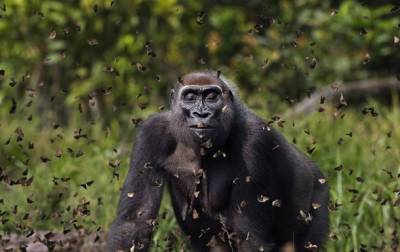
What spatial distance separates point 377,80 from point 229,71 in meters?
2.08

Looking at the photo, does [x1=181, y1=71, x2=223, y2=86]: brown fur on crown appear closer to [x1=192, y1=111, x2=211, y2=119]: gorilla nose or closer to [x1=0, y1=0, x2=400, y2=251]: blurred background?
[x1=192, y1=111, x2=211, y2=119]: gorilla nose

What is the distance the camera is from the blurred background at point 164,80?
26.7 feet

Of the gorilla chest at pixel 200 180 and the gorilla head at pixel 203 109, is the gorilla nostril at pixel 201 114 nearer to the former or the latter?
the gorilla head at pixel 203 109

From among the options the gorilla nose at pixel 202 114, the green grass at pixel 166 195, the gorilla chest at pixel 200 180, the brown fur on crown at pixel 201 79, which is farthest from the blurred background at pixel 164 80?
the gorilla nose at pixel 202 114

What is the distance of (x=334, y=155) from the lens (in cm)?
846

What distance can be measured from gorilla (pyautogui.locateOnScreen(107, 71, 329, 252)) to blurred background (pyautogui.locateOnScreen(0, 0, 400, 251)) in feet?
3.65

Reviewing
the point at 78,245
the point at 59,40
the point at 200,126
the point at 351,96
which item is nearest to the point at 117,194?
the point at 78,245

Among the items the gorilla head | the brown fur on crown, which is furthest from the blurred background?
the brown fur on crown

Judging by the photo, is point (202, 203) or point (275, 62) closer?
point (202, 203)

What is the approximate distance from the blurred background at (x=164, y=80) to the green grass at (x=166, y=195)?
0.8 inches

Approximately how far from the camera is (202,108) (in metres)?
5.71

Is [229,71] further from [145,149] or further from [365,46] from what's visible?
[145,149]

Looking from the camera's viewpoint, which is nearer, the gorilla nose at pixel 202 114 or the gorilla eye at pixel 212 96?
the gorilla nose at pixel 202 114

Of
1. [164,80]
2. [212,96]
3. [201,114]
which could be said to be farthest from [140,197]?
[164,80]
